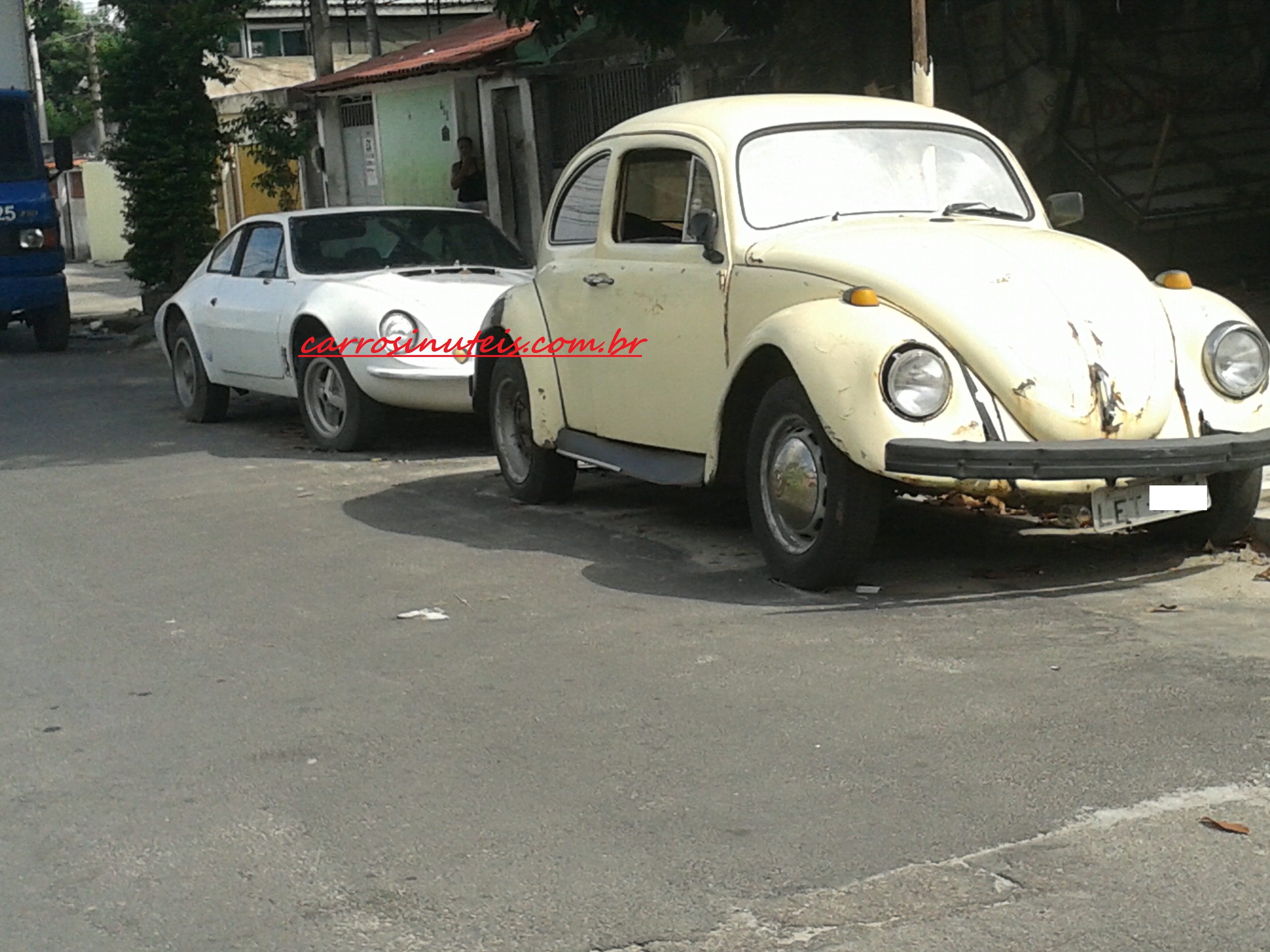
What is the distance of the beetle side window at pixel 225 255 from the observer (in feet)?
42.4

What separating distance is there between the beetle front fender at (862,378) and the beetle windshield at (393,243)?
5.49 meters

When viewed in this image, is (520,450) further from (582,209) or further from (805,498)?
(805,498)

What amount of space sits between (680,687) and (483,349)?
410 cm

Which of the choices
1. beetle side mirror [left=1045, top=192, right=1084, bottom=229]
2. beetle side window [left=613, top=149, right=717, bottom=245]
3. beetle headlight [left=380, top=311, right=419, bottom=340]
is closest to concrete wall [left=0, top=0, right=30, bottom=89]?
beetle headlight [left=380, top=311, right=419, bottom=340]

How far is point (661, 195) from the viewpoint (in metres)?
8.21

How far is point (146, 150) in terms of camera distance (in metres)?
21.2

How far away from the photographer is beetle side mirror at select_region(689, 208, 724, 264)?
7449 mm

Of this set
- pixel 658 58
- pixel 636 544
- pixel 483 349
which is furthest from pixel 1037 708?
pixel 658 58

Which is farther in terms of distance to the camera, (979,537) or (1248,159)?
(1248,159)

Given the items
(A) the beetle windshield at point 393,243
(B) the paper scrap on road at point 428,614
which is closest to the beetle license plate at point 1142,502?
(B) the paper scrap on road at point 428,614

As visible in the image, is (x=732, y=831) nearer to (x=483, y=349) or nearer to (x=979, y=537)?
(x=979, y=537)

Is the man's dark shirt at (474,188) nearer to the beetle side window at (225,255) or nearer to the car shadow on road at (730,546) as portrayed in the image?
the beetle side window at (225,255)

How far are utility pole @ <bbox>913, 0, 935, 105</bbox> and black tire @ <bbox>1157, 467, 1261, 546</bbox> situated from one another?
4297mm

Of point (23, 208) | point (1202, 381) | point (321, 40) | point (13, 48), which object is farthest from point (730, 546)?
point (321, 40)
